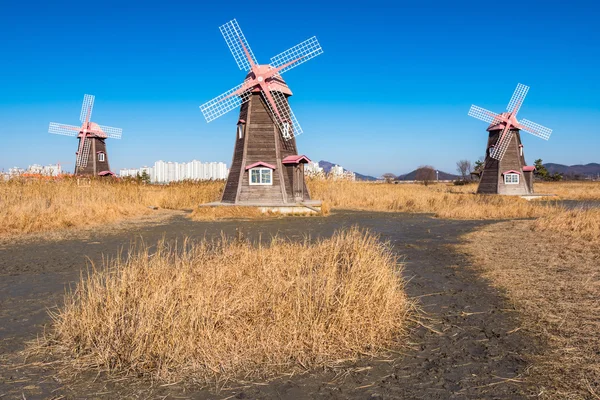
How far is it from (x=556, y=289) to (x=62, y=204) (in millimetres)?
17255

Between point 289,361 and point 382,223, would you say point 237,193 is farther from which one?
point 289,361

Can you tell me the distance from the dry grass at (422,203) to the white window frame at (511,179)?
781 cm

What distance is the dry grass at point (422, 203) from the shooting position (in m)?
21.7

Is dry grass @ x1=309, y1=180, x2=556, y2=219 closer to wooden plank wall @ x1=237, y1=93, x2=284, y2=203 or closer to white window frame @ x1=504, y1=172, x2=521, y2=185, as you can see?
wooden plank wall @ x1=237, y1=93, x2=284, y2=203

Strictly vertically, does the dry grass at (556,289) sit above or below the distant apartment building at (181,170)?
below

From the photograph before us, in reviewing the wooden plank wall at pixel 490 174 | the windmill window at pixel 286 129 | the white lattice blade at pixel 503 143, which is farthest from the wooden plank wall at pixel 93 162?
the white lattice blade at pixel 503 143

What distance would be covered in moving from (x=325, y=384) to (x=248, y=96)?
67.9 feet

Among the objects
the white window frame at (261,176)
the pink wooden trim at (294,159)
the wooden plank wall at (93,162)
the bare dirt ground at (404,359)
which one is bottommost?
the bare dirt ground at (404,359)

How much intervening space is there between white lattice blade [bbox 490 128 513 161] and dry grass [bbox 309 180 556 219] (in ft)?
27.3

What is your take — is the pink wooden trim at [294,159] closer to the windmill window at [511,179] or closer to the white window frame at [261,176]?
the white window frame at [261,176]

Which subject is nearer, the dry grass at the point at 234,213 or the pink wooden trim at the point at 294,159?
the dry grass at the point at 234,213

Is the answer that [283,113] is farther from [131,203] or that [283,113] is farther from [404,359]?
[404,359]

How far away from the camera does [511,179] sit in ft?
123

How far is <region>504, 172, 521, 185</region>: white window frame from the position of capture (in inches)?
1469
